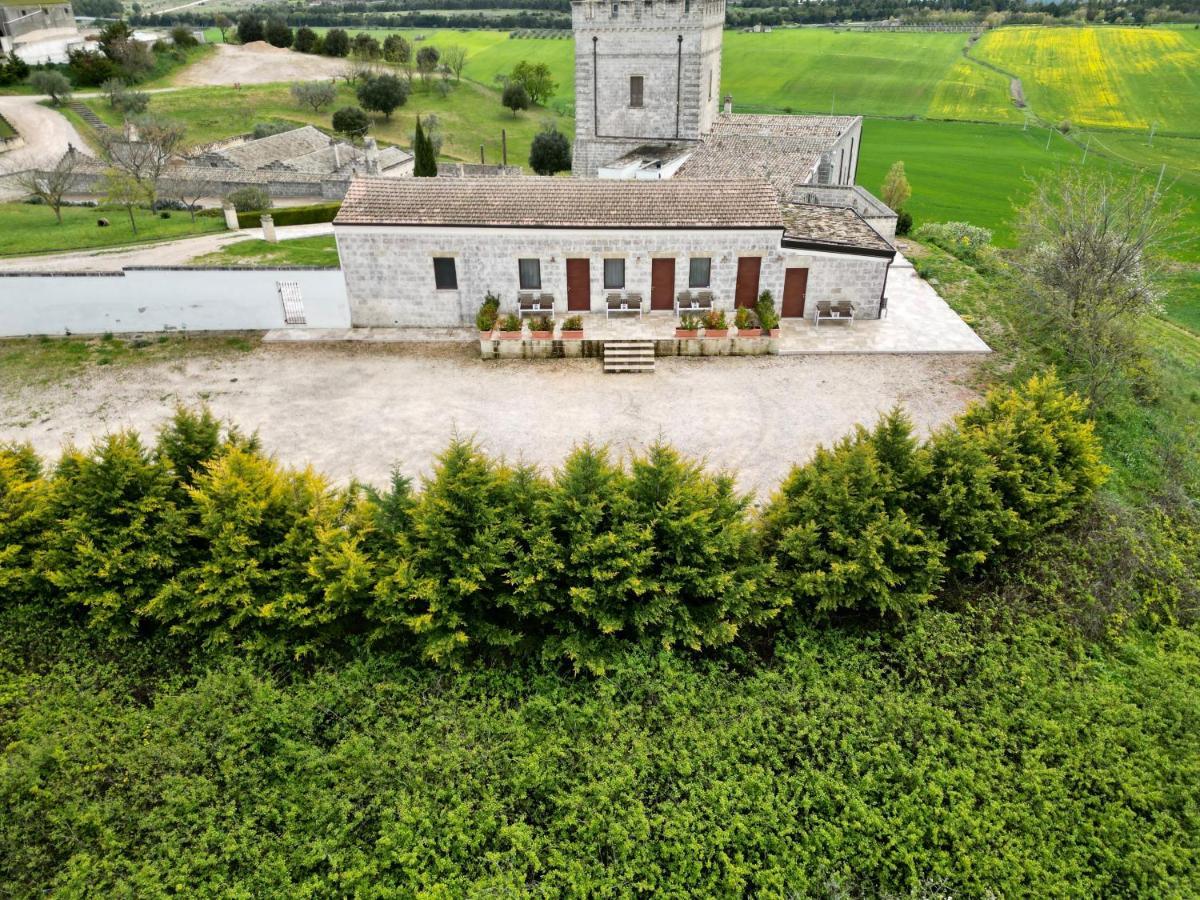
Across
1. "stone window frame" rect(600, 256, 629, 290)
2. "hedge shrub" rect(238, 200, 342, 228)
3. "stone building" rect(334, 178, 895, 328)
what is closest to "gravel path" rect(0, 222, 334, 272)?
"hedge shrub" rect(238, 200, 342, 228)

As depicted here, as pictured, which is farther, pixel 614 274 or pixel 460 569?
pixel 614 274

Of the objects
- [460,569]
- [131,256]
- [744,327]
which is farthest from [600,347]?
[131,256]

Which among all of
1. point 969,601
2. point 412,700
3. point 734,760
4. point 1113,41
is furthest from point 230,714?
point 1113,41

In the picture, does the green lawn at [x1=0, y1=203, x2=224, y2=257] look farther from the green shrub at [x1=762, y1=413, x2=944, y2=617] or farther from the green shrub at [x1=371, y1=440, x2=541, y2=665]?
the green shrub at [x1=762, y1=413, x2=944, y2=617]

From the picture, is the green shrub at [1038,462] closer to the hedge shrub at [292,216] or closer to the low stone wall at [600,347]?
the low stone wall at [600,347]

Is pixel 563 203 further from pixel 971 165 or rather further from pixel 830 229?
pixel 971 165

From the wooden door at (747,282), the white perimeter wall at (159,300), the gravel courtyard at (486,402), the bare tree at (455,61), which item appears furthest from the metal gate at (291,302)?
the bare tree at (455,61)
